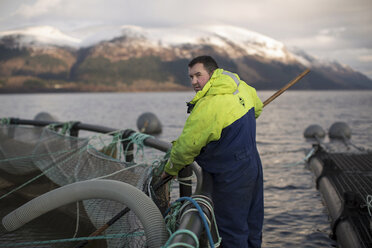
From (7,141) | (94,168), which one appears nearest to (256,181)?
(94,168)

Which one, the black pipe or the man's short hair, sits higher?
the man's short hair

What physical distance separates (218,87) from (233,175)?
0.87 m

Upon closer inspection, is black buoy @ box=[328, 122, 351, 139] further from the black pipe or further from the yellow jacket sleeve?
the yellow jacket sleeve

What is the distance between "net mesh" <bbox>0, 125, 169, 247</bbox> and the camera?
3631 millimetres

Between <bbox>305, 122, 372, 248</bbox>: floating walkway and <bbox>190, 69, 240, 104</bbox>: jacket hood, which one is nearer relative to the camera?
<bbox>190, 69, 240, 104</bbox>: jacket hood

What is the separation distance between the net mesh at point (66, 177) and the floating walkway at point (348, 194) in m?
3.57

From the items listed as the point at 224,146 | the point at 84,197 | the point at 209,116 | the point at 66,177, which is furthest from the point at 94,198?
the point at 66,177

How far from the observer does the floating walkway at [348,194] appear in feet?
19.6

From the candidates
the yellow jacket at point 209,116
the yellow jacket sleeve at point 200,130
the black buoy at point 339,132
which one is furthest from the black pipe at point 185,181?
the black buoy at point 339,132

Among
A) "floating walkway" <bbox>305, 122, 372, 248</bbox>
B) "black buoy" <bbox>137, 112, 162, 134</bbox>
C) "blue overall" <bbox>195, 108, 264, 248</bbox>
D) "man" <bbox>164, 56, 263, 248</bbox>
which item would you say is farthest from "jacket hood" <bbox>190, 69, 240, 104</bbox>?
"black buoy" <bbox>137, 112, 162, 134</bbox>

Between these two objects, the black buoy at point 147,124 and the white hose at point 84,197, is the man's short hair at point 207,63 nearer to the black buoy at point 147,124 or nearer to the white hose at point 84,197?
the white hose at point 84,197

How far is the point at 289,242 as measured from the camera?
7.63 m

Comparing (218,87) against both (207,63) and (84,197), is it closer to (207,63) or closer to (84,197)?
(207,63)

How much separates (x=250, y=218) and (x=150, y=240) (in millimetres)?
1659
